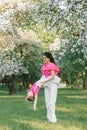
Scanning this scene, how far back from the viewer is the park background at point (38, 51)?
15.3 metres

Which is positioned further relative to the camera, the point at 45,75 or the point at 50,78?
the point at 45,75

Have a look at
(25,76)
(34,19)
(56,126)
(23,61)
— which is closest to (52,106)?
(56,126)

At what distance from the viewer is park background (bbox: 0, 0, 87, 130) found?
15.3 metres

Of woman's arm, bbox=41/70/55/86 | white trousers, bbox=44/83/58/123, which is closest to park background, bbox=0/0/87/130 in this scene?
→ white trousers, bbox=44/83/58/123

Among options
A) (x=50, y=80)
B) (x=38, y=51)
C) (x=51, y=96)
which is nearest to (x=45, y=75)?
(x=50, y=80)

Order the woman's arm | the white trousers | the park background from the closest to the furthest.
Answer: the woman's arm
the white trousers
the park background

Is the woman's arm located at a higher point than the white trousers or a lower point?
higher

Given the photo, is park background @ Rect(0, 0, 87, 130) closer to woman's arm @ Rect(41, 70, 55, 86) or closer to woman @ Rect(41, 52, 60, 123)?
woman @ Rect(41, 52, 60, 123)

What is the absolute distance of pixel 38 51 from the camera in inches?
2603

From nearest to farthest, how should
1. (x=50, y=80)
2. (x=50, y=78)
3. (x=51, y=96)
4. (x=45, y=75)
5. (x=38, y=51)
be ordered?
(x=50, y=78), (x=50, y=80), (x=51, y=96), (x=45, y=75), (x=38, y=51)

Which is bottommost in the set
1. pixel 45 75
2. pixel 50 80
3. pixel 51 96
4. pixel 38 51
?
pixel 51 96

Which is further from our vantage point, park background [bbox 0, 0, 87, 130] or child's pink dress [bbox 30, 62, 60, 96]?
park background [bbox 0, 0, 87, 130]

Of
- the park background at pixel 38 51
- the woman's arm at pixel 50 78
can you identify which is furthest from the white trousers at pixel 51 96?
the park background at pixel 38 51

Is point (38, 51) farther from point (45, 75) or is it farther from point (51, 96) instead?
point (51, 96)
